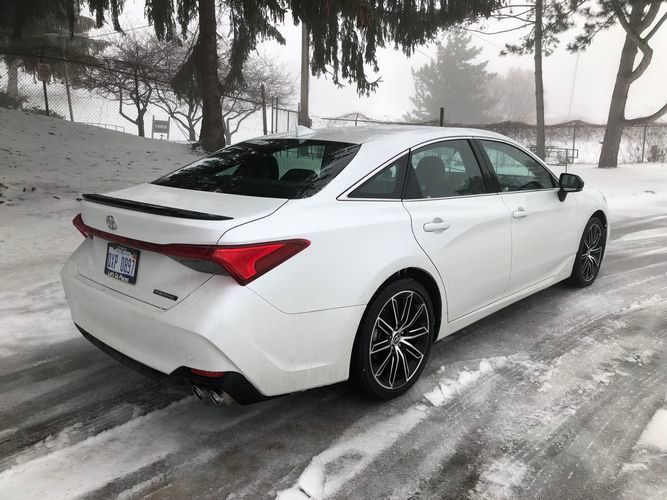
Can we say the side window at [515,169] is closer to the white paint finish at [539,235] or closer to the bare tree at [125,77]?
the white paint finish at [539,235]

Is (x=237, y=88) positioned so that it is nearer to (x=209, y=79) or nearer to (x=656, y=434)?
(x=209, y=79)

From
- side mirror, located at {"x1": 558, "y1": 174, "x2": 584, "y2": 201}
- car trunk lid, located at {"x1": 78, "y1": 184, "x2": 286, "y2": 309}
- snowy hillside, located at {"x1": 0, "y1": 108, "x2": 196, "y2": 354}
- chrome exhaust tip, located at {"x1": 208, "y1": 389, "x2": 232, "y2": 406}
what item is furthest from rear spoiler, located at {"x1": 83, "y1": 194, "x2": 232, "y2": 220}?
side mirror, located at {"x1": 558, "y1": 174, "x2": 584, "y2": 201}

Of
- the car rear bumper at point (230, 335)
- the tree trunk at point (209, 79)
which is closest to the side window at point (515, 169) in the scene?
the car rear bumper at point (230, 335)

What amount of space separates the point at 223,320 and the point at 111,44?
30.3 meters

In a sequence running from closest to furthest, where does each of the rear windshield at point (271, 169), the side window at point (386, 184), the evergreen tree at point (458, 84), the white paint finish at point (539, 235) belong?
the rear windshield at point (271, 169) → the side window at point (386, 184) → the white paint finish at point (539, 235) → the evergreen tree at point (458, 84)

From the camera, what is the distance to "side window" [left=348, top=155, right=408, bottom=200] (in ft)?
9.05

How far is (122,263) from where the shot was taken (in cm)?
253

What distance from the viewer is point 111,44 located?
91.1 feet

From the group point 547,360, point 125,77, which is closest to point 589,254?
point 547,360

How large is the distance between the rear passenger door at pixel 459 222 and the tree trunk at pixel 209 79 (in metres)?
9.11

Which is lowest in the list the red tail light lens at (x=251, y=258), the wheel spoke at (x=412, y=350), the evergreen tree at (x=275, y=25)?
the wheel spoke at (x=412, y=350)

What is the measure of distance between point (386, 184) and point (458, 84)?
70.4 meters

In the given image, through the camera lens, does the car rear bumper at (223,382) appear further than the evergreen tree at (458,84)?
No

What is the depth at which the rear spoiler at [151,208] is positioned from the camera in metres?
2.28
